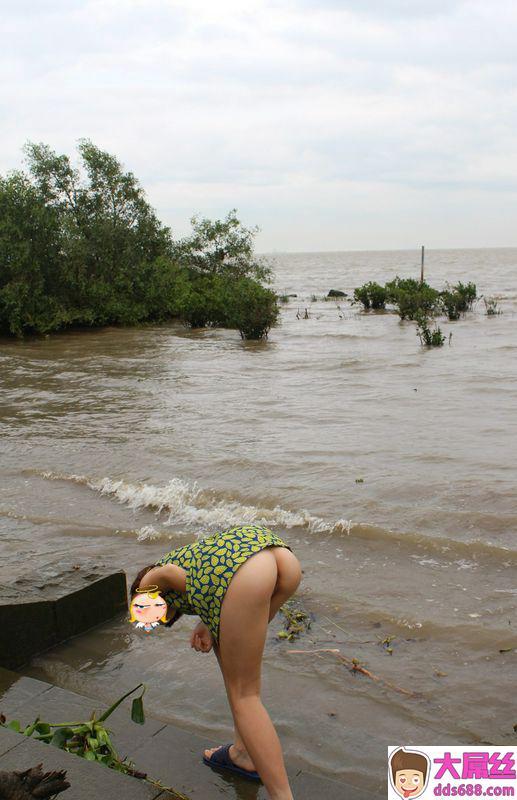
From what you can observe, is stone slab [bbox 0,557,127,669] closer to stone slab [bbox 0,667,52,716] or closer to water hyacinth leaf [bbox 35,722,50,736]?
stone slab [bbox 0,667,52,716]

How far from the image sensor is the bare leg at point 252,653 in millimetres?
2430

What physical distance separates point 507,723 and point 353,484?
13.0ft

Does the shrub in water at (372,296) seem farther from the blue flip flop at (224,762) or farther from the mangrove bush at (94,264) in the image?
the blue flip flop at (224,762)

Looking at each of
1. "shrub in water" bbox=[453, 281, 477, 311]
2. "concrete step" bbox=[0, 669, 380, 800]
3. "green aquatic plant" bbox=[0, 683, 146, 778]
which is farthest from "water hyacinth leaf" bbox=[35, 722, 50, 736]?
"shrub in water" bbox=[453, 281, 477, 311]

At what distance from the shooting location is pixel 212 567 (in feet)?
8.17

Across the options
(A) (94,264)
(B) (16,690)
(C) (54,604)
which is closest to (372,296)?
(A) (94,264)

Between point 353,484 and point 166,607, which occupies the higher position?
point 166,607

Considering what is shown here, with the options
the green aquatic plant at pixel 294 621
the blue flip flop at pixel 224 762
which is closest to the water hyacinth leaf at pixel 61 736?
the blue flip flop at pixel 224 762

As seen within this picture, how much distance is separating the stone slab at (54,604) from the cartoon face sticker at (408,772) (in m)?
2.11

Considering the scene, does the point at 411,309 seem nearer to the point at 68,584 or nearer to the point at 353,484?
the point at 353,484

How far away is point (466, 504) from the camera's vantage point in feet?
21.8

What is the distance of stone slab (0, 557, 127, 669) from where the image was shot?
12.7 ft

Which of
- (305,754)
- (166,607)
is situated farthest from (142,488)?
(166,607)

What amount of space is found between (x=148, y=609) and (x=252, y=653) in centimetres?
39
